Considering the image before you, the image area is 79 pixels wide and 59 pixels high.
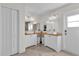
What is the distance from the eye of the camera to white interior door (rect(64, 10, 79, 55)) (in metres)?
3.76

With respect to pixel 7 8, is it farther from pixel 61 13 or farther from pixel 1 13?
pixel 61 13

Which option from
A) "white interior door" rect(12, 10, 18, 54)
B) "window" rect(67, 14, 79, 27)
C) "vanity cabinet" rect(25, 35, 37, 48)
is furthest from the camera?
"vanity cabinet" rect(25, 35, 37, 48)

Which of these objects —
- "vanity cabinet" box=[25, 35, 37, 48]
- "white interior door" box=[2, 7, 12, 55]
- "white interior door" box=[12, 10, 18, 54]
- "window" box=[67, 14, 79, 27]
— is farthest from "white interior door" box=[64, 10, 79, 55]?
"white interior door" box=[2, 7, 12, 55]

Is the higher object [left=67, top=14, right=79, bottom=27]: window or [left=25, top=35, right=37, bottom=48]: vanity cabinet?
[left=67, top=14, right=79, bottom=27]: window

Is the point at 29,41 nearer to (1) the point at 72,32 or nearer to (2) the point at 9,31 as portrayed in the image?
(2) the point at 9,31

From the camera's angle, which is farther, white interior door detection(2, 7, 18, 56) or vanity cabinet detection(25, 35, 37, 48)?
vanity cabinet detection(25, 35, 37, 48)

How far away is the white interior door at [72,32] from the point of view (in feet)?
12.3

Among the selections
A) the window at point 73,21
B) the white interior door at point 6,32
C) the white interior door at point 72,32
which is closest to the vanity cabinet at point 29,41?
the white interior door at point 6,32

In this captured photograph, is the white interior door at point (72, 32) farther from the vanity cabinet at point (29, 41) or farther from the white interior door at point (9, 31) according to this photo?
the white interior door at point (9, 31)

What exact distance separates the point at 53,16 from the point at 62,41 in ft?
5.06

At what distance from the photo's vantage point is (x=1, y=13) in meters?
3.20

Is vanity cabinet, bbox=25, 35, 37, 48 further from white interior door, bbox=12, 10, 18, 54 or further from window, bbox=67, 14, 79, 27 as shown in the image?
window, bbox=67, 14, 79, 27

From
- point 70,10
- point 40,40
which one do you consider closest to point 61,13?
point 70,10

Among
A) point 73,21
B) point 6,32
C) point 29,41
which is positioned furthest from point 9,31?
point 73,21
